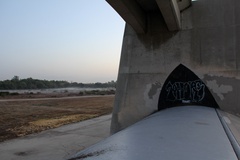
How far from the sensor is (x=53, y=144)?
12.6 m

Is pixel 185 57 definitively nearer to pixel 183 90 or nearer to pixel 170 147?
pixel 183 90

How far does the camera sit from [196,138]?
3.76m

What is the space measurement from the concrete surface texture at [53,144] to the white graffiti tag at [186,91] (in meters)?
4.74

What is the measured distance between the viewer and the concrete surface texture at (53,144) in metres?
10.8

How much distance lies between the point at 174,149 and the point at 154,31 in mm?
7535

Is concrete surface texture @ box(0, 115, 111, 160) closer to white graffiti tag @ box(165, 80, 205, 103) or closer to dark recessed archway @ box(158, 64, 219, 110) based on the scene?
dark recessed archway @ box(158, 64, 219, 110)

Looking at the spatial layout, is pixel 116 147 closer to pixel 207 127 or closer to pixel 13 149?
pixel 207 127

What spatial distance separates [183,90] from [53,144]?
7.21m

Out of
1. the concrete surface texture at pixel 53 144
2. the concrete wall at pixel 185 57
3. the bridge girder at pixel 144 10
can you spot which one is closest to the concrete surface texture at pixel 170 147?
the bridge girder at pixel 144 10

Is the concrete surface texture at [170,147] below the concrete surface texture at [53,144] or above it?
above

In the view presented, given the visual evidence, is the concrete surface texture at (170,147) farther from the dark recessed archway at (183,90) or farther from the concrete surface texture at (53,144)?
the concrete surface texture at (53,144)

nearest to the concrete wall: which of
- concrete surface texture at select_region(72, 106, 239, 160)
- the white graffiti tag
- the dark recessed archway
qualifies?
the dark recessed archway

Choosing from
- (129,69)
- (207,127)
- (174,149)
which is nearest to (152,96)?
(129,69)

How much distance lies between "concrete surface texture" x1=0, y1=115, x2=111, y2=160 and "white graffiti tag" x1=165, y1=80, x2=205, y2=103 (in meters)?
4.74
